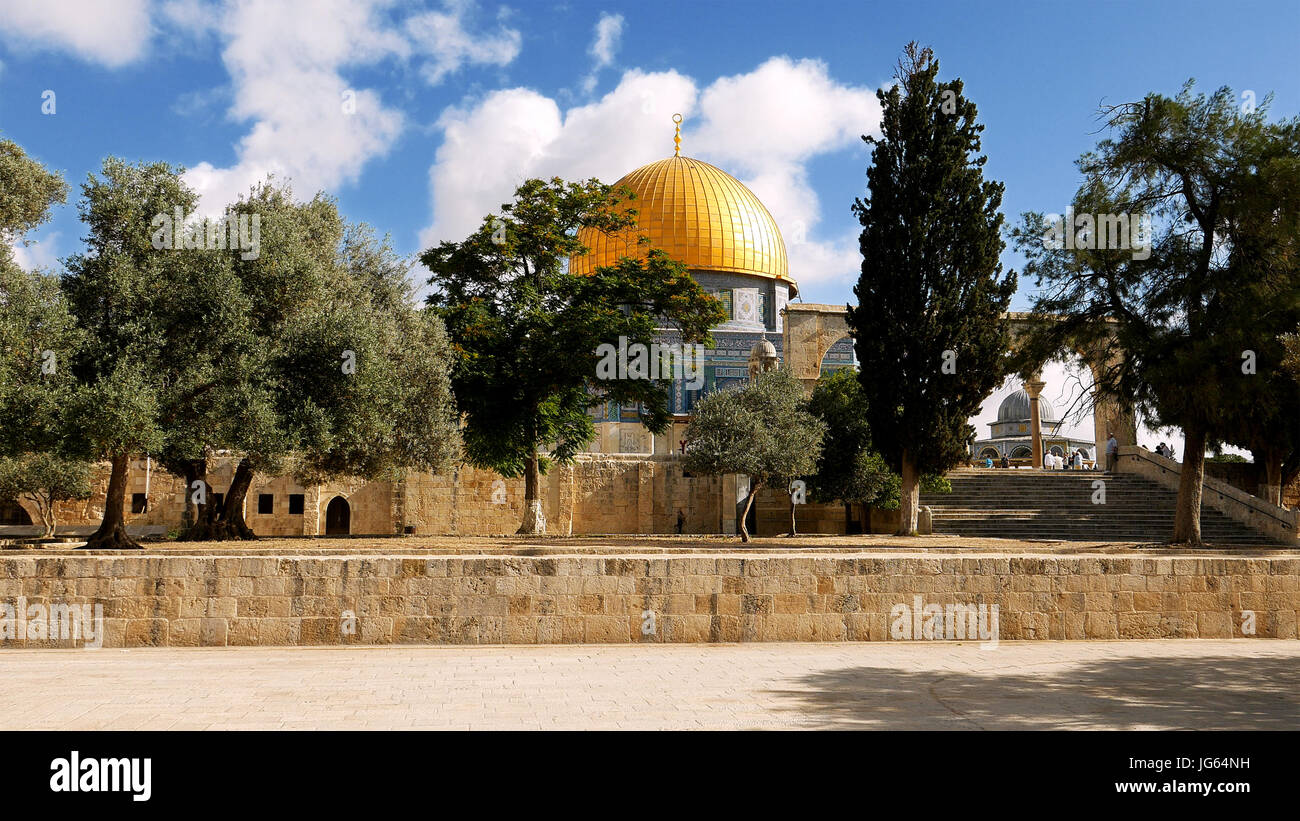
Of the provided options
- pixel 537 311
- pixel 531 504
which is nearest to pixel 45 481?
pixel 531 504

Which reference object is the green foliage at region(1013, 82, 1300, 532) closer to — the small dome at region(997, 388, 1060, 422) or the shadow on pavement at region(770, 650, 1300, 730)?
the shadow on pavement at region(770, 650, 1300, 730)

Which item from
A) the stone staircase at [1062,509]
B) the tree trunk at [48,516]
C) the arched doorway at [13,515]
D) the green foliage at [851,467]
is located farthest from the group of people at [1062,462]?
the arched doorway at [13,515]

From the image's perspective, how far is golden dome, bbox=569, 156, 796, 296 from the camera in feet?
121

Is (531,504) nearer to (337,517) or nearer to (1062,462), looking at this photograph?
(337,517)

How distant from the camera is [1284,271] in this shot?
15266 mm

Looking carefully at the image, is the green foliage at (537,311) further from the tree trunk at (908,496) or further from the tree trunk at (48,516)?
the tree trunk at (48,516)

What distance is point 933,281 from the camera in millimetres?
19609

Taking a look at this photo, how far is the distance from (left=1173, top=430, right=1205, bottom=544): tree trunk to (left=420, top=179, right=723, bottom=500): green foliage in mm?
8968

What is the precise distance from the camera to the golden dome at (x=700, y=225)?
3694 cm

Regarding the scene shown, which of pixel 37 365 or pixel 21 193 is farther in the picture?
pixel 21 193

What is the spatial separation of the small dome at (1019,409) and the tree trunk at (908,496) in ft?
115

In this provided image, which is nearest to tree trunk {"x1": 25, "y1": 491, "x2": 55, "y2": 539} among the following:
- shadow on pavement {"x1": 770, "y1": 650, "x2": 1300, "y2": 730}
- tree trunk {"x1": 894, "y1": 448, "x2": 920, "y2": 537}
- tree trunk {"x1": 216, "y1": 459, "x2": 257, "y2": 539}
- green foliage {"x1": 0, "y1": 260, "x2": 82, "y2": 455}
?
tree trunk {"x1": 216, "y1": 459, "x2": 257, "y2": 539}

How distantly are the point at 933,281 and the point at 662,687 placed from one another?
1540 cm
